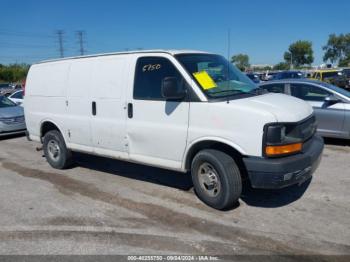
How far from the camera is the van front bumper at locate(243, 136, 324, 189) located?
13.6ft

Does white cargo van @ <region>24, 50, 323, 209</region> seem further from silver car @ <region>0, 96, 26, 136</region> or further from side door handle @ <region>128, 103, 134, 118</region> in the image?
silver car @ <region>0, 96, 26, 136</region>

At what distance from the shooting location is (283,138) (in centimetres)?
422

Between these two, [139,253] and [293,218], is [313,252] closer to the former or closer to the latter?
[293,218]

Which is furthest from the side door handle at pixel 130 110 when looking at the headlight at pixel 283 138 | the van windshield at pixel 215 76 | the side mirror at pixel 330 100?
the side mirror at pixel 330 100

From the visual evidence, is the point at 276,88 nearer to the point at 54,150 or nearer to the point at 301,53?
the point at 54,150

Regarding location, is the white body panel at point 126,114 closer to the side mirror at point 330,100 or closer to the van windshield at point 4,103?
the side mirror at point 330,100

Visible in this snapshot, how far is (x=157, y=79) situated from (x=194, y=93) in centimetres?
75

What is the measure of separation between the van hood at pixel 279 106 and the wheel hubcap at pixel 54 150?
13.1ft

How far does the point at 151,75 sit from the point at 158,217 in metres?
2.05

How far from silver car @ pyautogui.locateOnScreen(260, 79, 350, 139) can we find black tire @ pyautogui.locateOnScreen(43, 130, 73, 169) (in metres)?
5.65

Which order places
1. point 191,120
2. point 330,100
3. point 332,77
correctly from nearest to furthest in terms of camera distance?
point 191,120
point 330,100
point 332,77

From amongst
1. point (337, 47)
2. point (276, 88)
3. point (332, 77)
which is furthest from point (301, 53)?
point (276, 88)

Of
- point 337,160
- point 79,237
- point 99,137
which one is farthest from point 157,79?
point 337,160

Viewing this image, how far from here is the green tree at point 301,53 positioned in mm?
87125
